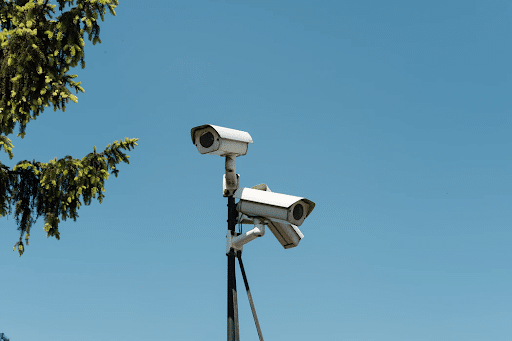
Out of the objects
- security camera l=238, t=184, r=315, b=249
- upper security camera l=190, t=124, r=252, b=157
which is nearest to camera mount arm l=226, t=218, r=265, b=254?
security camera l=238, t=184, r=315, b=249

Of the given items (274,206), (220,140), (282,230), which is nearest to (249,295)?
(282,230)

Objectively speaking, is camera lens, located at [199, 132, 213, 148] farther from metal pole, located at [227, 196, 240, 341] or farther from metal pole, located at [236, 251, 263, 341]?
metal pole, located at [236, 251, 263, 341]

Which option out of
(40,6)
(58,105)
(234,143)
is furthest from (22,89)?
(234,143)

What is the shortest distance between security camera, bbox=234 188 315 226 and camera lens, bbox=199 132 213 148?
0.61m

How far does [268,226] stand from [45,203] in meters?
7.34

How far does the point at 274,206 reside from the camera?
20.4 ft

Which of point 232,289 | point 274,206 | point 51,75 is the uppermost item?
point 51,75

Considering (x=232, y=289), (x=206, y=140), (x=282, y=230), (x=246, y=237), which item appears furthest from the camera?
(x=282, y=230)

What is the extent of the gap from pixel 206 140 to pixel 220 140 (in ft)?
0.68

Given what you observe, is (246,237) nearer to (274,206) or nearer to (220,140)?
(274,206)

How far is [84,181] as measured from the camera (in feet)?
39.1

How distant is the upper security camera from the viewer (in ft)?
20.7

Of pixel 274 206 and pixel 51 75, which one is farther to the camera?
pixel 51 75

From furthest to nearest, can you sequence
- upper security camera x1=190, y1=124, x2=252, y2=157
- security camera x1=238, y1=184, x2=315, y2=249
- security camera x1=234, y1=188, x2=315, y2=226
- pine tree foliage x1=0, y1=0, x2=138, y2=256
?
pine tree foliage x1=0, y1=0, x2=138, y2=256
security camera x1=238, y1=184, x2=315, y2=249
upper security camera x1=190, y1=124, x2=252, y2=157
security camera x1=234, y1=188, x2=315, y2=226
